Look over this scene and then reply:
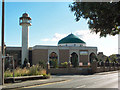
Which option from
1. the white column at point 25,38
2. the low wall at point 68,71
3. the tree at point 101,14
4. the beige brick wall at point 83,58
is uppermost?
the white column at point 25,38

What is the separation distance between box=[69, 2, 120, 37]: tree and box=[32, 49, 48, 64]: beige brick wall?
5065cm

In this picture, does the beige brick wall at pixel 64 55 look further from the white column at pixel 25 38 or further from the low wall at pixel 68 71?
the low wall at pixel 68 71

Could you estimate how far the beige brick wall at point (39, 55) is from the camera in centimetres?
6012

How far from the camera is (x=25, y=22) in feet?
185

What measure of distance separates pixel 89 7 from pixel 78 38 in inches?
2650

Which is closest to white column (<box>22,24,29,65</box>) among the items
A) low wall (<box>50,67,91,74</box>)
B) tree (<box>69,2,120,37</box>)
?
low wall (<box>50,67,91,74</box>)

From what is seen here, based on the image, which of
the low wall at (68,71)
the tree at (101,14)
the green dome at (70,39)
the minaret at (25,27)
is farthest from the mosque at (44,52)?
the tree at (101,14)

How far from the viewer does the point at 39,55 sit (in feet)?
198

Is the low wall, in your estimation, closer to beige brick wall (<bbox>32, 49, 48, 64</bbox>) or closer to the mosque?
the mosque

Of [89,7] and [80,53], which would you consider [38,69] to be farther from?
[80,53]

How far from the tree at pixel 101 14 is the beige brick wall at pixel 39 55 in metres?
50.7

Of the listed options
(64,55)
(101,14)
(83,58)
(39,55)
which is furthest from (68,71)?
(83,58)

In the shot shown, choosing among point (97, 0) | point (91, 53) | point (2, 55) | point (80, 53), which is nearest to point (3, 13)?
point (2, 55)

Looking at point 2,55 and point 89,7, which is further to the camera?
point 2,55
